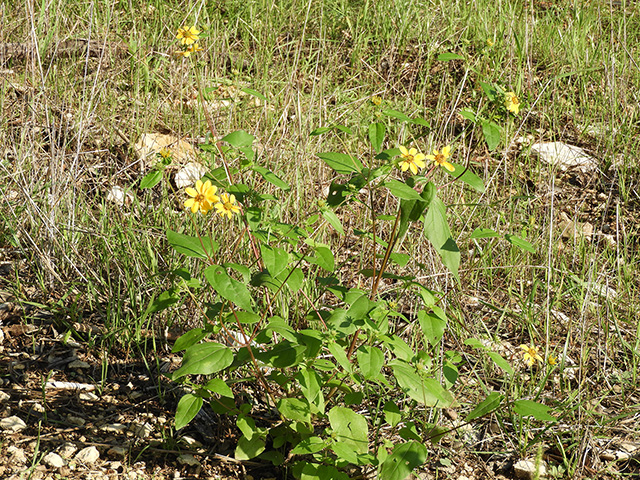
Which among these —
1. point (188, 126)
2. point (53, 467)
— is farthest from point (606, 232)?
point (53, 467)

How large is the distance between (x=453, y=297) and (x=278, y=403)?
104cm

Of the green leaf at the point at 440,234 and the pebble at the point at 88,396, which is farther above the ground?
the green leaf at the point at 440,234

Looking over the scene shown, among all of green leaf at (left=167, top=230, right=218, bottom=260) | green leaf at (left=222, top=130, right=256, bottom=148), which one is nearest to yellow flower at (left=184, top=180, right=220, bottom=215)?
green leaf at (left=167, top=230, right=218, bottom=260)

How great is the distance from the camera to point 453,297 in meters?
2.41

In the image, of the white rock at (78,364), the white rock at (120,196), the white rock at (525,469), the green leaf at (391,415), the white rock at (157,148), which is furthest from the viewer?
the white rock at (157,148)

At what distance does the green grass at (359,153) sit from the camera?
2.22 metres

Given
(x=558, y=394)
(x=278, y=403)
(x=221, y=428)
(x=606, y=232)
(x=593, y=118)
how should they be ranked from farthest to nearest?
1. (x=593, y=118)
2. (x=606, y=232)
3. (x=558, y=394)
4. (x=221, y=428)
5. (x=278, y=403)

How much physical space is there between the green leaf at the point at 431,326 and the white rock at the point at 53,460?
1.06 meters

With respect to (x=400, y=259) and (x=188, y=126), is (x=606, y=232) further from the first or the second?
(x=188, y=126)

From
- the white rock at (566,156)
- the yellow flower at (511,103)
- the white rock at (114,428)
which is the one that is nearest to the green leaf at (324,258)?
the yellow flower at (511,103)

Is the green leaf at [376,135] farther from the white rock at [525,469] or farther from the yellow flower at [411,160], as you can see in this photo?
the white rock at [525,469]

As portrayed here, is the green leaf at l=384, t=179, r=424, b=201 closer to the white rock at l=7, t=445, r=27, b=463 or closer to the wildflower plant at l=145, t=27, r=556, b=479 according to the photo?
the wildflower plant at l=145, t=27, r=556, b=479

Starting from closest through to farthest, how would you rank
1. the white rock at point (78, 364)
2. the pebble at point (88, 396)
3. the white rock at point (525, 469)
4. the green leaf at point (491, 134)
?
the green leaf at point (491, 134) → the white rock at point (525, 469) → the pebble at point (88, 396) → the white rock at point (78, 364)

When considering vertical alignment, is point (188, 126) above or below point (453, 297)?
above
